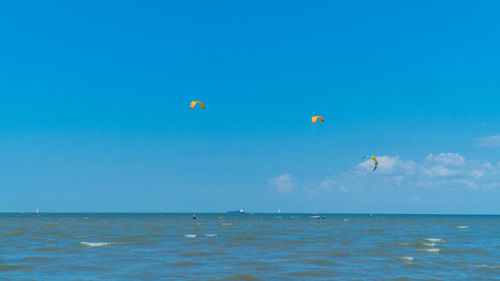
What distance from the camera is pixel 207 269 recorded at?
23.5 metres

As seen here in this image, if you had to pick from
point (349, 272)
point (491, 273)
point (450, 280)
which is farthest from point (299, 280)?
point (491, 273)

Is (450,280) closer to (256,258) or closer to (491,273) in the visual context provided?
(491,273)

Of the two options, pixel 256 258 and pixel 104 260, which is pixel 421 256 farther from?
pixel 104 260

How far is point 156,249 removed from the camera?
3338 centimetres

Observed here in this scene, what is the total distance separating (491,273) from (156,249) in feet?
75.0

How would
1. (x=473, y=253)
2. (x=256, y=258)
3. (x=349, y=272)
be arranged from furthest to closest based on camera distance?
(x=473, y=253) < (x=256, y=258) < (x=349, y=272)

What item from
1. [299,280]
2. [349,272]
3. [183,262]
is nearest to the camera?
[299,280]

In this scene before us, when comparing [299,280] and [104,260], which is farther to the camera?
[104,260]

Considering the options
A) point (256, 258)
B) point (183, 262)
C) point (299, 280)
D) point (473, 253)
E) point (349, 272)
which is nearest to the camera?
point (299, 280)

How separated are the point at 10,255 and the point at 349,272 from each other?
22465mm

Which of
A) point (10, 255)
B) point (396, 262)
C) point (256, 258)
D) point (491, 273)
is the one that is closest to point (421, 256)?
point (396, 262)

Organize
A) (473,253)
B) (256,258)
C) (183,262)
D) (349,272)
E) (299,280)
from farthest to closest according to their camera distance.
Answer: (473,253) < (256,258) < (183,262) < (349,272) < (299,280)

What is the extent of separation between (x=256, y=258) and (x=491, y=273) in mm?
13563

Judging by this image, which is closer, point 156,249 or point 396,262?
point 396,262
